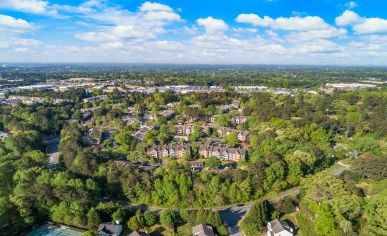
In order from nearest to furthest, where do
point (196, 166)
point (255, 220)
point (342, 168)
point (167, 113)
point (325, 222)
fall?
point (325, 222) < point (255, 220) < point (196, 166) < point (342, 168) < point (167, 113)

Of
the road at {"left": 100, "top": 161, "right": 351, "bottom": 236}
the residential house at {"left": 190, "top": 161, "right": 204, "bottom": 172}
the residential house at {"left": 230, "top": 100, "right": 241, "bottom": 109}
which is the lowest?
the road at {"left": 100, "top": 161, "right": 351, "bottom": 236}

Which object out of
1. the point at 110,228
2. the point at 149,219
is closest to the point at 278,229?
the point at 149,219

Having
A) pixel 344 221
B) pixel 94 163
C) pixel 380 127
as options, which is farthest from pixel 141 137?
A: pixel 380 127

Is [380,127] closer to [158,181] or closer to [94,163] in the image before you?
[158,181]

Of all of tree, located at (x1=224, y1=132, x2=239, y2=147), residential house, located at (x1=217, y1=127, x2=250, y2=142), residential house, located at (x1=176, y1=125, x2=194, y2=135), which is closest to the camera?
tree, located at (x1=224, y1=132, x2=239, y2=147)

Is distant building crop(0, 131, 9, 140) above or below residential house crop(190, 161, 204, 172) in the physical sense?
above

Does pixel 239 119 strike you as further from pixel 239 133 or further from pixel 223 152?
pixel 223 152

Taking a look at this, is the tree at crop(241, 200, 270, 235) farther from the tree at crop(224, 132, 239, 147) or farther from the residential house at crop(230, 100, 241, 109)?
the residential house at crop(230, 100, 241, 109)

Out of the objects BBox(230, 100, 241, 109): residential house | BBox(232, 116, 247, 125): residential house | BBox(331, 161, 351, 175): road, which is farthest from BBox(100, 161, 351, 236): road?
BBox(230, 100, 241, 109): residential house
